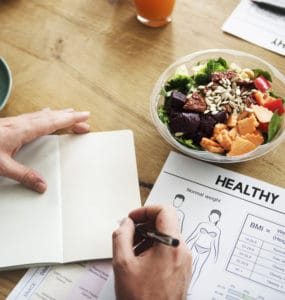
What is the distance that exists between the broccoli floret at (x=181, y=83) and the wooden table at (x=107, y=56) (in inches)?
3.3

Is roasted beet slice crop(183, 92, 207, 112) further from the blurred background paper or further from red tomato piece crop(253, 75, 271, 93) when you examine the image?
the blurred background paper

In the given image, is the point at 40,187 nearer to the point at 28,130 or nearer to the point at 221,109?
the point at 28,130

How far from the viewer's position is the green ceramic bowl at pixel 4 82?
2.96ft

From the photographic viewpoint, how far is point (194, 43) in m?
0.99

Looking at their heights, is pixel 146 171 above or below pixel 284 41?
below

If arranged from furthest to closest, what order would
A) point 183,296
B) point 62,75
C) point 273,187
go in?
point 62,75, point 273,187, point 183,296

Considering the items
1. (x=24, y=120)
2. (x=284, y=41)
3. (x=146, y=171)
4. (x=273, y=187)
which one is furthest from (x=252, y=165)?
(x=24, y=120)

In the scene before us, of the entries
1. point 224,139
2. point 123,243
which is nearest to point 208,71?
point 224,139

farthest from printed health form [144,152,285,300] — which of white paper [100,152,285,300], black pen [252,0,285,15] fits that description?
black pen [252,0,285,15]

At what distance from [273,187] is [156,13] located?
19.1 inches

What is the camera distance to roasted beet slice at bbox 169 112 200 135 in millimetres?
777

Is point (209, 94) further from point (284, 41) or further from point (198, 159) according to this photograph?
point (284, 41)

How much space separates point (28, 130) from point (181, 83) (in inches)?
12.2

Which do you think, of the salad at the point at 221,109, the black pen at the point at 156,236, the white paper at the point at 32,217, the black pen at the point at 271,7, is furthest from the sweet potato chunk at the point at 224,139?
the black pen at the point at 271,7
